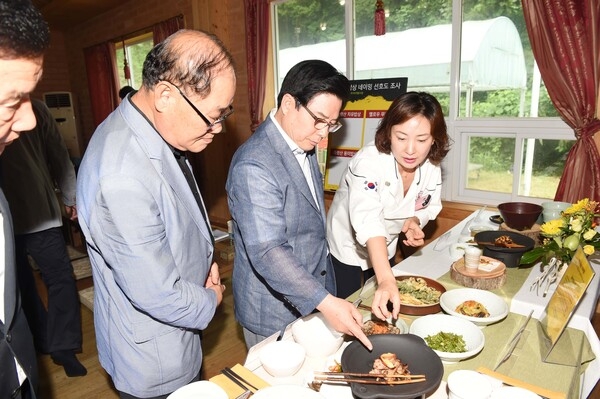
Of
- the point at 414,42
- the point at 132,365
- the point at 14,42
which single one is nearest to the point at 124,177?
the point at 14,42

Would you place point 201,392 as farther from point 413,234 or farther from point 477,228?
point 477,228

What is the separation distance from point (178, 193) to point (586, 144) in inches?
102

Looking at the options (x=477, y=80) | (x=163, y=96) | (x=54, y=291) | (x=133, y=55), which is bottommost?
(x=54, y=291)

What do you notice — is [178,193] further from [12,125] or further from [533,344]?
[533,344]

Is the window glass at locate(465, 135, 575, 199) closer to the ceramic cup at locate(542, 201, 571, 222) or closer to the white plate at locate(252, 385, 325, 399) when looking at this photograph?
the ceramic cup at locate(542, 201, 571, 222)

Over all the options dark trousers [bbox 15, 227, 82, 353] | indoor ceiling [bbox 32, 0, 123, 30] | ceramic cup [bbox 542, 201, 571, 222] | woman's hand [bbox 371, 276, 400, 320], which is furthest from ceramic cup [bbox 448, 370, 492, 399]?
indoor ceiling [bbox 32, 0, 123, 30]

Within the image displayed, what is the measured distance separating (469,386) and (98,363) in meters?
2.32

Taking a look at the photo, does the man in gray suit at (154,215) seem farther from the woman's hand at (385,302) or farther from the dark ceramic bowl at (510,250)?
the dark ceramic bowl at (510,250)

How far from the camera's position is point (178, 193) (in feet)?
3.48

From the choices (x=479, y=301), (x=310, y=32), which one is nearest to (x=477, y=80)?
(x=310, y=32)

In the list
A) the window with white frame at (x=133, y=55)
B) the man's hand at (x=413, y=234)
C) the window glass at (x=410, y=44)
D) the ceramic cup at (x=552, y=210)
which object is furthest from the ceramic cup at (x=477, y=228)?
the window with white frame at (x=133, y=55)

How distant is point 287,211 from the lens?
4.36 ft

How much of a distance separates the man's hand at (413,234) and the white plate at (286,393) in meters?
1.02

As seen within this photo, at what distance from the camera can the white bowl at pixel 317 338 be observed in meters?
1.06
